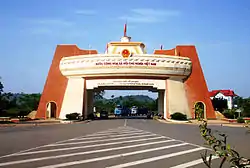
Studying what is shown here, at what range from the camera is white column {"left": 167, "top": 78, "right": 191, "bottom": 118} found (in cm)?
4225

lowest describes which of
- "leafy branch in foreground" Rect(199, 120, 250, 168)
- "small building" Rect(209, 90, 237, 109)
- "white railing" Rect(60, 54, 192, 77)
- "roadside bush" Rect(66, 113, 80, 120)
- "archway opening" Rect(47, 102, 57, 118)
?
"leafy branch in foreground" Rect(199, 120, 250, 168)

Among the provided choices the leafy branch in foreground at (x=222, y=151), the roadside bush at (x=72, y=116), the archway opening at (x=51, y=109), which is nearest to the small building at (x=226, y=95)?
the archway opening at (x=51, y=109)

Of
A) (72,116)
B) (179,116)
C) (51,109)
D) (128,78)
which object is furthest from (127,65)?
(51,109)

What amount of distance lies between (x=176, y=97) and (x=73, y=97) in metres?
13.8

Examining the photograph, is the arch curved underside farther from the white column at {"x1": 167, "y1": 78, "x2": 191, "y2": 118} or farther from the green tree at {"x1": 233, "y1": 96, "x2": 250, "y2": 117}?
the green tree at {"x1": 233, "y1": 96, "x2": 250, "y2": 117}

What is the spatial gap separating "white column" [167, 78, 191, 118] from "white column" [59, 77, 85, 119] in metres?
11.6

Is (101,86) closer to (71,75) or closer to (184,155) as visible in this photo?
(71,75)

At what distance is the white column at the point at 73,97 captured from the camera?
4234cm

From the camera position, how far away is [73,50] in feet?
151

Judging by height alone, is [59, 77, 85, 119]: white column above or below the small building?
below

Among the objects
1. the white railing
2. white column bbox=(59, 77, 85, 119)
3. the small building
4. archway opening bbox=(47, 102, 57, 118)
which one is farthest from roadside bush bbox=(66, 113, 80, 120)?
the small building

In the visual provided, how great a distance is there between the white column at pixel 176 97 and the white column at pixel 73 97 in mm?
11619

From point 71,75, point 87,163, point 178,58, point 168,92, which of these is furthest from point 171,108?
point 87,163

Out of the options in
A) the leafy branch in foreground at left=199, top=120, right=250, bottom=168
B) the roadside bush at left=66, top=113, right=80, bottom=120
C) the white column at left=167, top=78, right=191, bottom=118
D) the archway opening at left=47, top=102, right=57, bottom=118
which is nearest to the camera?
the leafy branch in foreground at left=199, top=120, right=250, bottom=168
